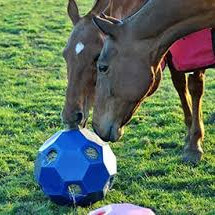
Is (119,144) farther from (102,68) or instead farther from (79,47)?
(102,68)

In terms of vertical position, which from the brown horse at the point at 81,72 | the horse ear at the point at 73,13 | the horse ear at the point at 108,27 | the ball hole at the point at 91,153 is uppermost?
the horse ear at the point at 73,13

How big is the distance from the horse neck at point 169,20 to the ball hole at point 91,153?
103 cm

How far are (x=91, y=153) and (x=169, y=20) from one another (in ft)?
4.20

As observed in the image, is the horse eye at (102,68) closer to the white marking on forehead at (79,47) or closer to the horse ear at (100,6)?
the white marking on forehead at (79,47)

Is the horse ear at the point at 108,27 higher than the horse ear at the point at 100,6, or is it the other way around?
the horse ear at the point at 100,6

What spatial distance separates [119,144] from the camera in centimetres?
656

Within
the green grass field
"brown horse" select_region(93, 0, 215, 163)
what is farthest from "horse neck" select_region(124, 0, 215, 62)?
the green grass field

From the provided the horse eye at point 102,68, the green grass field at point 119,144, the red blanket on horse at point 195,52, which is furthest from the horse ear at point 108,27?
the green grass field at point 119,144

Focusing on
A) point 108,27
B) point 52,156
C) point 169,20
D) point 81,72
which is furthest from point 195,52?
point 52,156

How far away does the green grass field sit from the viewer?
5223 mm

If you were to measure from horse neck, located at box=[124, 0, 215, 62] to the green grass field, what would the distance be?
1.47 meters

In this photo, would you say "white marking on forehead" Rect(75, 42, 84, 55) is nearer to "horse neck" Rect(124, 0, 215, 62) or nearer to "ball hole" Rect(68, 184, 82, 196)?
"horse neck" Rect(124, 0, 215, 62)

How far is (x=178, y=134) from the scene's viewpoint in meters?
6.81

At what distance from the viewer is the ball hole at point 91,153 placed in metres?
4.95
